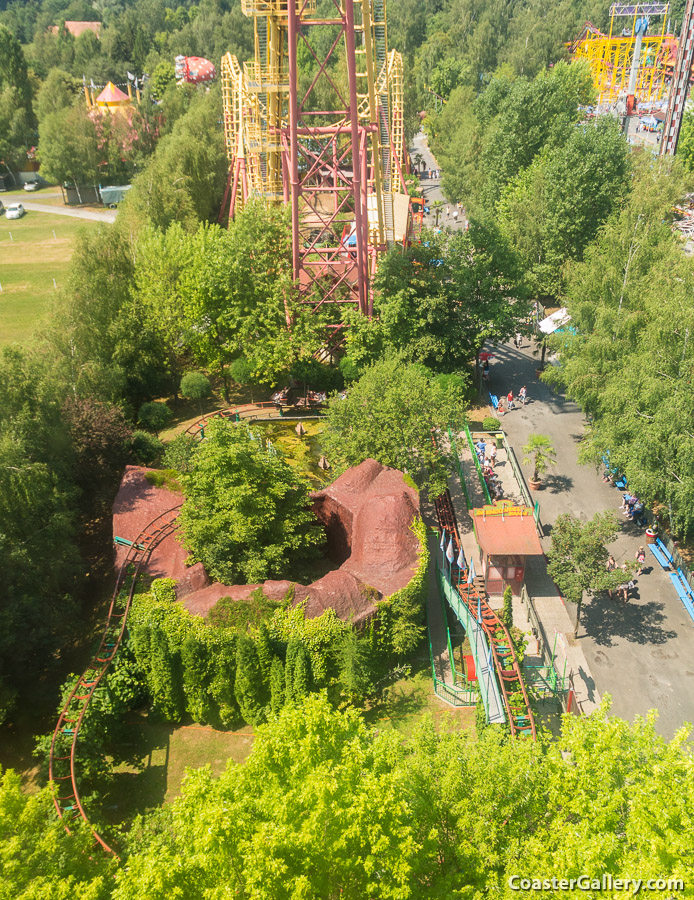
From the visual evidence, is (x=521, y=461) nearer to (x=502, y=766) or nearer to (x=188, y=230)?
(x=502, y=766)

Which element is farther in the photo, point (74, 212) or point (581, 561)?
point (74, 212)

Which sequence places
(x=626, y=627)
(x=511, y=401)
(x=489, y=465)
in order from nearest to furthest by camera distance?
(x=626, y=627) < (x=489, y=465) < (x=511, y=401)

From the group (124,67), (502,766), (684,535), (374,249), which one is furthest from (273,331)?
(124,67)

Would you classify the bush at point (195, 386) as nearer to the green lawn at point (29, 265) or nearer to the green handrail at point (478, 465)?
the green lawn at point (29, 265)

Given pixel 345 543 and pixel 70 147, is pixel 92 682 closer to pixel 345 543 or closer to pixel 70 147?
pixel 345 543

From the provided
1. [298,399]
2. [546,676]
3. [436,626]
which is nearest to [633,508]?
[546,676]

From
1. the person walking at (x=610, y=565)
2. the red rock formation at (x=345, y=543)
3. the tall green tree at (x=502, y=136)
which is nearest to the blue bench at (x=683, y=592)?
the person walking at (x=610, y=565)

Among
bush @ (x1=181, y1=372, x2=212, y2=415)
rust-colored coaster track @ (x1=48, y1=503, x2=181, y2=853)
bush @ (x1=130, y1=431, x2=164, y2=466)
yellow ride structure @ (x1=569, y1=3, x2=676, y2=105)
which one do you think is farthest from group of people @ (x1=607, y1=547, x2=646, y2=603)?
yellow ride structure @ (x1=569, y1=3, x2=676, y2=105)
